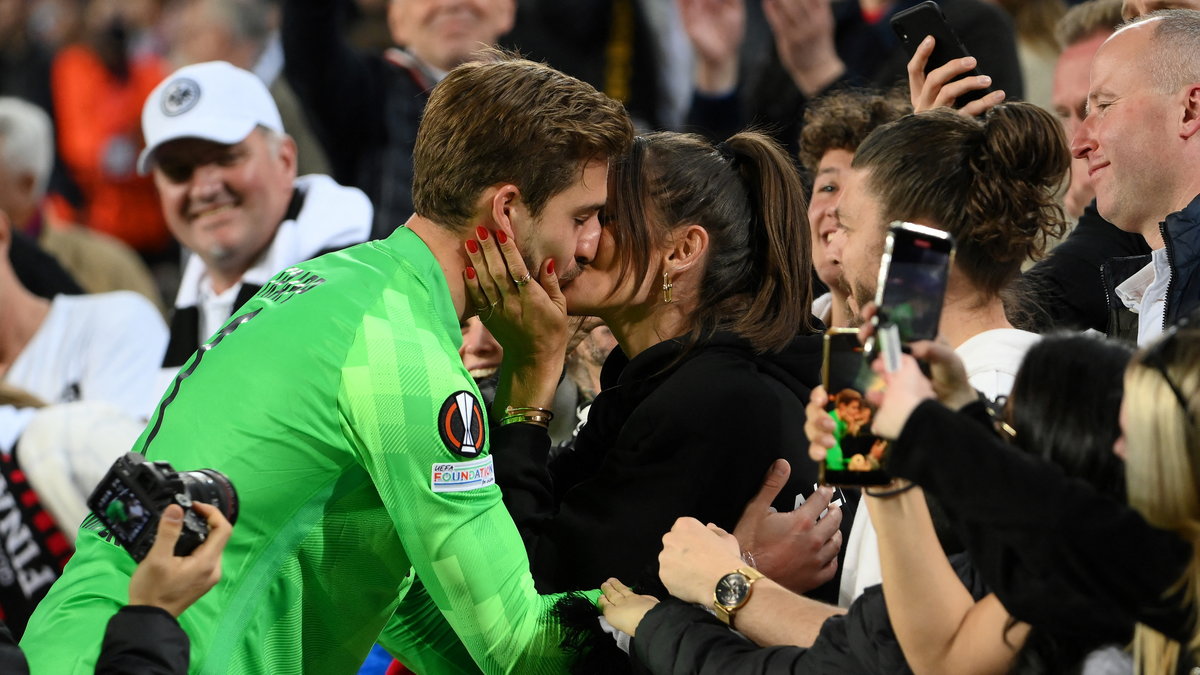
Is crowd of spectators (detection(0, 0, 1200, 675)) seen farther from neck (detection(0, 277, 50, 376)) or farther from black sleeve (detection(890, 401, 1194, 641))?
neck (detection(0, 277, 50, 376))

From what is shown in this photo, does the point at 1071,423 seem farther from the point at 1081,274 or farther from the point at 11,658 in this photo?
the point at 1081,274

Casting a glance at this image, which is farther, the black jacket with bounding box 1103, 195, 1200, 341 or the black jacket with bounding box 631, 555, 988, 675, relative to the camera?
the black jacket with bounding box 1103, 195, 1200, 341

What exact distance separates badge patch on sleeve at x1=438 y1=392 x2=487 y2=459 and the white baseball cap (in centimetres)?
299

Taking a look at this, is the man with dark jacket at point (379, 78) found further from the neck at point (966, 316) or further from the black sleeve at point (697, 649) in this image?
the black sleeve at point (697, 649)

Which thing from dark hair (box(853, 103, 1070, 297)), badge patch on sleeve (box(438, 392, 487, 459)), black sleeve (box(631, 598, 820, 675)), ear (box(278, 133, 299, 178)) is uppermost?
dark hair (box(853, 103, 1070, 297))

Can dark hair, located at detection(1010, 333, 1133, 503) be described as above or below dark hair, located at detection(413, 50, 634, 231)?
below

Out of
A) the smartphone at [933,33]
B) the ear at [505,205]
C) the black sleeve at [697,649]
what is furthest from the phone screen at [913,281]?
the smartphone at [933,33]

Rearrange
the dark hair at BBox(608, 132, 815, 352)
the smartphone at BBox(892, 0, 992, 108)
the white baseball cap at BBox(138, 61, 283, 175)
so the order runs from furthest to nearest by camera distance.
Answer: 1. the white baseball cap at BBox(138, 61, 283, 175)
2. the smartphone at BBox(892, 0, 992, 108)
3. the dark hair at BBox(608, 132, 815, 352)

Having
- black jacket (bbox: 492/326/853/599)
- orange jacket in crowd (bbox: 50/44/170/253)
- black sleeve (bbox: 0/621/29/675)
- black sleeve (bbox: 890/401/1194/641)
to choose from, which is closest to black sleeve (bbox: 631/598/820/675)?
black jacket (bbox: 492/326/853/599)

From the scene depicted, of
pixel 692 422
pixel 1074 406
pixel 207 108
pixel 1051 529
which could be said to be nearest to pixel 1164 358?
pixel 1074 406

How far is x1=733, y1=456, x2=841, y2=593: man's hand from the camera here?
2.64m

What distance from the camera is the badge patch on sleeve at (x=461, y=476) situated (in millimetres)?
2438

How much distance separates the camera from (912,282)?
1.97 m

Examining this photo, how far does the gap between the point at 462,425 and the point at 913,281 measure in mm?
836
